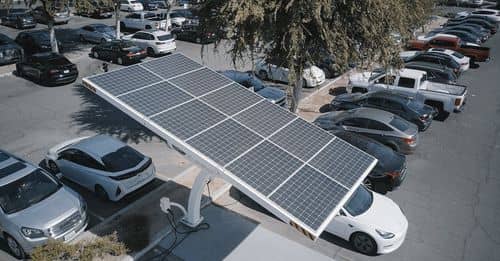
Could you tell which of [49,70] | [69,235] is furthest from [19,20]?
[69,235]

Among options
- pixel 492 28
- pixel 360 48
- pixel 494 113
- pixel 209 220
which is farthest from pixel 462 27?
pixel 209 220

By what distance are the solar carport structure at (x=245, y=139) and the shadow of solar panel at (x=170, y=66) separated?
25 millimetres

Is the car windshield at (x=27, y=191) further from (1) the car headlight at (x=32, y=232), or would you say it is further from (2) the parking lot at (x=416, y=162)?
(2) the parking lot at (x=416, y=162)

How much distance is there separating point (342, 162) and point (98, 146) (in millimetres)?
7214

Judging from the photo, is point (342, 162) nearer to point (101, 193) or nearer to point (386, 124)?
point (386, 124)

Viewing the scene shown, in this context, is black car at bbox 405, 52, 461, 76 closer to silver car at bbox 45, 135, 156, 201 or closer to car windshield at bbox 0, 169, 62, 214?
silver car at bbox 45, 135, 156, 201

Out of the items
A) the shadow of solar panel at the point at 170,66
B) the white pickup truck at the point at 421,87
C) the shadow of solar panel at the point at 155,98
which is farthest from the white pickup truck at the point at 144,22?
the shadow of solar panel at the point at 155,98

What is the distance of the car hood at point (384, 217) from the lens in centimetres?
962

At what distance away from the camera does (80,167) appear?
37.9 feet

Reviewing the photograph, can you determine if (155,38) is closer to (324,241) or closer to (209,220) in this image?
(209,220)

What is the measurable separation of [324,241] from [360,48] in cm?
648

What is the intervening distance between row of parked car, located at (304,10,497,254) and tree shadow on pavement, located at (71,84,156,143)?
7062 mm

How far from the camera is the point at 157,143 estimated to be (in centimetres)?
1505

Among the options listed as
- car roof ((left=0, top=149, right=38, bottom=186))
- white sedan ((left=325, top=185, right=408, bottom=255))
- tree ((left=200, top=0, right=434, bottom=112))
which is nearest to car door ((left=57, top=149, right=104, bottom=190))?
car roof ((left=0, top=149, right=38, bottom=186))
